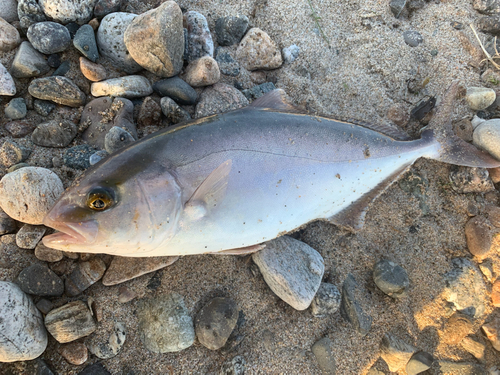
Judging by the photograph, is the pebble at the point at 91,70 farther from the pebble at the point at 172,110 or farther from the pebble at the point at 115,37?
the pebble at the point at 172,110

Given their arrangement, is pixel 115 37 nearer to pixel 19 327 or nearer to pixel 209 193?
pixel 209 193

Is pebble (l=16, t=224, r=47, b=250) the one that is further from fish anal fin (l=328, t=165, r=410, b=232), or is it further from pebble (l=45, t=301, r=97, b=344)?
fish anal fin (l=328, t=165, r=410, b=232)

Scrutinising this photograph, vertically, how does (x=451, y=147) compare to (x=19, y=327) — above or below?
above

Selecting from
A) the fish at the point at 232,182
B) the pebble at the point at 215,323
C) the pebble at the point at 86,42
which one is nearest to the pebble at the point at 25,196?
the fish at the point at 232,182

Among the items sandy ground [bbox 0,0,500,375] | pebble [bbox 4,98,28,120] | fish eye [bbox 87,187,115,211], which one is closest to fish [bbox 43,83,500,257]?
fish eye [bbox 87,187,115,211]

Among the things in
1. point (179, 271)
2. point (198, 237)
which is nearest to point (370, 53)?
point (198, 237)

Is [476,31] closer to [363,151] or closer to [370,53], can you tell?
[370,53]

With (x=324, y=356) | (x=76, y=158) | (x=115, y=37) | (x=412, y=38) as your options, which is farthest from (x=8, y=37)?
(x=412, y=38)
